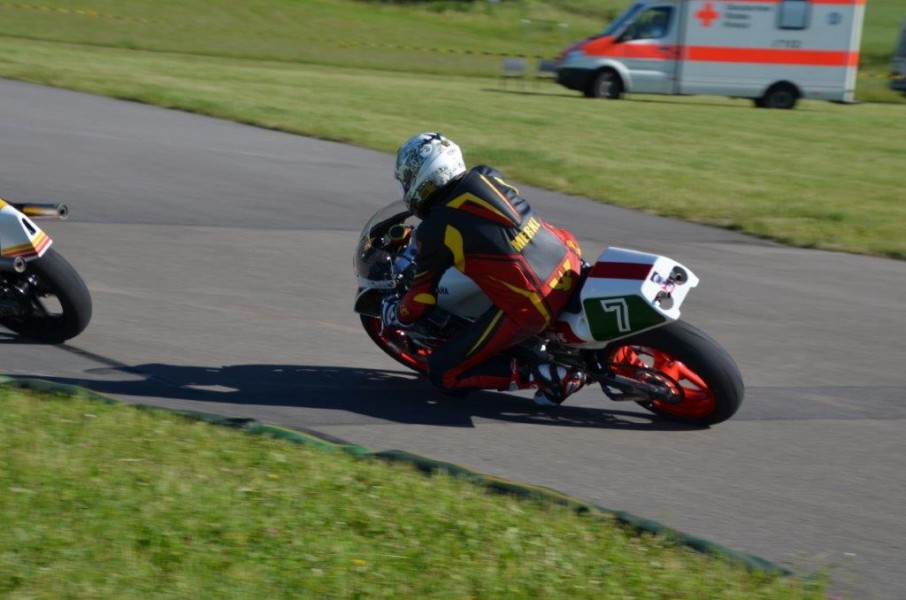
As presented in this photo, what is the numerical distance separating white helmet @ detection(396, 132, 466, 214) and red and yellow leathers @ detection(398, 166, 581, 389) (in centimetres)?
6

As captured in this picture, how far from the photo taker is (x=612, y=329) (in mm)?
6500

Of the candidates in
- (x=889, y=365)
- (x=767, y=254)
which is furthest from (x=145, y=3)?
(x=889, y=365)

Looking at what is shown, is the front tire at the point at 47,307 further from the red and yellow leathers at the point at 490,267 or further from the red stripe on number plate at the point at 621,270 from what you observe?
the red stripe on number plate at the point at 621,270

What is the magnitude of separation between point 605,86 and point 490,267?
24.7m

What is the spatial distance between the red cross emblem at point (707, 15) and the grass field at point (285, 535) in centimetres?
2685

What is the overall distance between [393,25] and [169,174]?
39.4 m

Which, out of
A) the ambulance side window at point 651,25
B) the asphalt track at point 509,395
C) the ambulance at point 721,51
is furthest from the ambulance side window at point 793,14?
the asphalt track at point 509,395

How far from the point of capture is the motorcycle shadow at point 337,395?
22.0 ft

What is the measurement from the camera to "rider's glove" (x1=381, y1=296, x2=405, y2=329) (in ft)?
23.5

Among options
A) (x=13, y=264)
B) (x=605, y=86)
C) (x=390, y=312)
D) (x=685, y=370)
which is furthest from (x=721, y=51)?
(x=13, y=264)

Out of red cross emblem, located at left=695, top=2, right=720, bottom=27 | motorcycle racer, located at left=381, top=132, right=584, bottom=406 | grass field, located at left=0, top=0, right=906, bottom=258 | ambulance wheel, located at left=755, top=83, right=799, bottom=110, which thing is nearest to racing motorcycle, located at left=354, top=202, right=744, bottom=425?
motorcycle racer, located at left=381, top=132, right=584, bottom=406

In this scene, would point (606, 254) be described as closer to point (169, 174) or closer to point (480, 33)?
point (169, 174)

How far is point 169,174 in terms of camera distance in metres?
14.3

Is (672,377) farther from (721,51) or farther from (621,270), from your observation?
(721,51)
